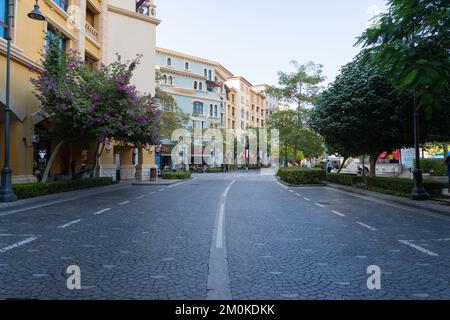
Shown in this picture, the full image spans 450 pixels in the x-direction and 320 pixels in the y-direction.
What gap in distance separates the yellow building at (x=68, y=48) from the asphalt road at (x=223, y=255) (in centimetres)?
920

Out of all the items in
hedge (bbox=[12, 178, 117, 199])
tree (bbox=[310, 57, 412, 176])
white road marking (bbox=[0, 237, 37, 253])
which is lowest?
white road marking (bbox=[0, 237, 37, 253])

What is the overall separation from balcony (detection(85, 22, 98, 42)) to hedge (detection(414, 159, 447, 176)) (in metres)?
34.7

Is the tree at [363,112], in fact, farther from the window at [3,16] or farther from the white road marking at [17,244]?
the window at [3,16]

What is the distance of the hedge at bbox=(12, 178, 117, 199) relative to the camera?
13.9 metres

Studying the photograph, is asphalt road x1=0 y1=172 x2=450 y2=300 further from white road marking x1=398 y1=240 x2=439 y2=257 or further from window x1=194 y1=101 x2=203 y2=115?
window x1=194 y1=101 x2=203 y2=115

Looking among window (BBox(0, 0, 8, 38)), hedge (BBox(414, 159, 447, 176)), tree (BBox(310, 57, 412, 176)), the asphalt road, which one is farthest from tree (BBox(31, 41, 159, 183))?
hedge (BBox(414, 159, 447, 176))

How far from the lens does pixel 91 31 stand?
88.6 feet

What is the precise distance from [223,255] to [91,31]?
2639cm

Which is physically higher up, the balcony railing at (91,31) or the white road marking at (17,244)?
the balcony railing at (91,31)

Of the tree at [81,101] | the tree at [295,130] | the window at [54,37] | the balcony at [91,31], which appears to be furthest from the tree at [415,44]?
the balcony at [91,31]

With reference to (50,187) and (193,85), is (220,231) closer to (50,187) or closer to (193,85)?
(50,187)

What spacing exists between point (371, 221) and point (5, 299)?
869 centimetres

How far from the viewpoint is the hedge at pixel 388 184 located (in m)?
15.6

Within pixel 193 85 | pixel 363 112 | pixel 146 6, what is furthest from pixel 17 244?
pixel 193 85
